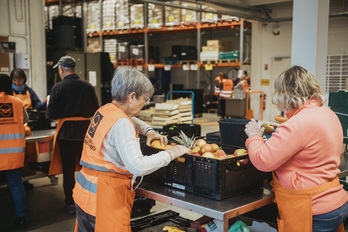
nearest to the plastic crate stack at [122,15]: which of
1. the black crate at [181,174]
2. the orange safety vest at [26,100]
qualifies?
the orange safety vest at [26,100]

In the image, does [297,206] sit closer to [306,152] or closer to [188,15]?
[306,152]

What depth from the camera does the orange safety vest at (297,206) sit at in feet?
6.19

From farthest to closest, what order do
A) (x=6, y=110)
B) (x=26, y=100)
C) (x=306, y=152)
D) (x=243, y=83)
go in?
1. (x=243, y=83)
2. (x=26, y=100)
3. (x=6, y=110)
4. (x=306, y=152)

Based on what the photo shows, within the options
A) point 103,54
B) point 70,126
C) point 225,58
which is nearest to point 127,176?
point 70,126

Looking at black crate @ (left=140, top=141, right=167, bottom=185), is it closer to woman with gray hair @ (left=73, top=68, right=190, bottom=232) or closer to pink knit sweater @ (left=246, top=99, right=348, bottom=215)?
woman with gray hair @ (left=73, top=68, right=190, bottom=232)

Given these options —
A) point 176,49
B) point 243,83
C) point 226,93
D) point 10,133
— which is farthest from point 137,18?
point 10,133

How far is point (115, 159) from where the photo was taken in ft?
6.56

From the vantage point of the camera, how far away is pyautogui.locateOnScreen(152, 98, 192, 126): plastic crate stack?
7254mm

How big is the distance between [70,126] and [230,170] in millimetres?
2654

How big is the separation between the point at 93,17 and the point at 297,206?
40.9 ft

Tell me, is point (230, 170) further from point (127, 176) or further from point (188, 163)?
point (127, 176)

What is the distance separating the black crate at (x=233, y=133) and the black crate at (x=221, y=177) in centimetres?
45

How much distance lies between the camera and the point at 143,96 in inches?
81.6

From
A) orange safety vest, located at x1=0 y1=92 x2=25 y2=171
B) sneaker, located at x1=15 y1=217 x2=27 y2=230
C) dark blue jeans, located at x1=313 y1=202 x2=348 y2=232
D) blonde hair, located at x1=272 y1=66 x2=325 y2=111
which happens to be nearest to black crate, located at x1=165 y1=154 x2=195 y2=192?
blonde hair, located at x1=272 y1=66 x2=325 y2=111
